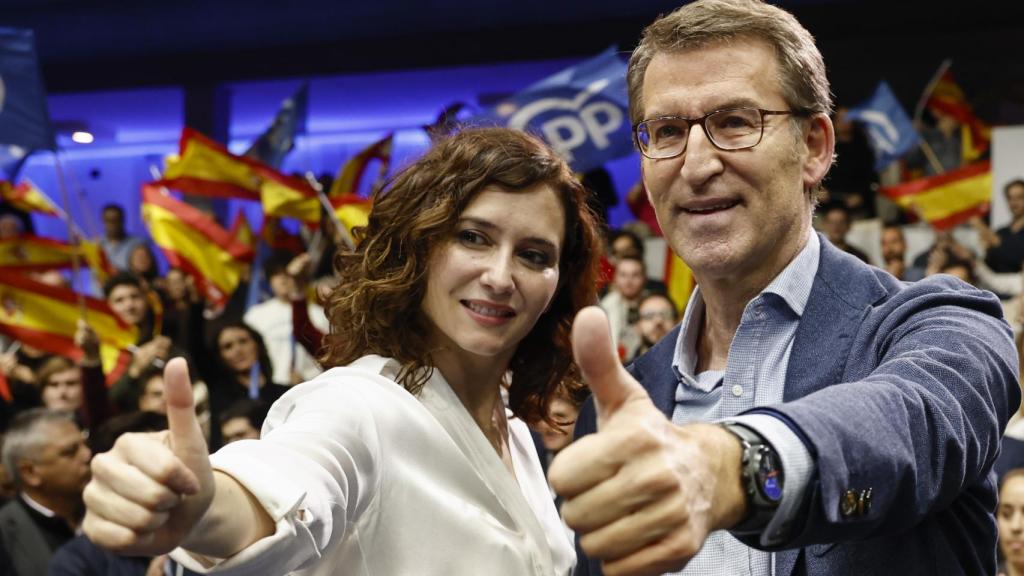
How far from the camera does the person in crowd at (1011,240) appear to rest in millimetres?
7012

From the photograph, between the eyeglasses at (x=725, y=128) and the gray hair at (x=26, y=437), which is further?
the gray hair at (x=26, y=437)

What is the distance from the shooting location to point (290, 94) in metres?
12.9

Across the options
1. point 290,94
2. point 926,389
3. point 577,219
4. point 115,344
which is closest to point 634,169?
point 290,94

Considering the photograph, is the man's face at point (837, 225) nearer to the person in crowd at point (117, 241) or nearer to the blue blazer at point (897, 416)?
the blue blazer at point (897, 416)

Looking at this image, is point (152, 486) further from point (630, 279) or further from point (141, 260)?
point (141, 260)

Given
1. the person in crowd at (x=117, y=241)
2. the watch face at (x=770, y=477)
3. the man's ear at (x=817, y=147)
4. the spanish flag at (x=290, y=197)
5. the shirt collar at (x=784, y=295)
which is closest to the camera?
the watch face at (x=770, y=477)

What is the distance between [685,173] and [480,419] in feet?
2.54

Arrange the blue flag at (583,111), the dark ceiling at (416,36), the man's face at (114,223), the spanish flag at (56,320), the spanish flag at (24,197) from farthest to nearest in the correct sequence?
the man's face at (114,223) < the dark ceiling at (416,36) < the spanish flag at (24,197) < the spanish flag at (56,320) < the blue flag at (583,111)

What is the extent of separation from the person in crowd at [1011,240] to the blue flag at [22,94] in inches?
209

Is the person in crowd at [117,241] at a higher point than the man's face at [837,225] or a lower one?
lower

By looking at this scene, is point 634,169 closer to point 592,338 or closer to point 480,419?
point 480,419

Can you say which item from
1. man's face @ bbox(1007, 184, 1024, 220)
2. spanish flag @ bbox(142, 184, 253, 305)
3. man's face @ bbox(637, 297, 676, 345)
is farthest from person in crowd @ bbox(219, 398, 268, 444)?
man's face @ bbox(1007, 184, 1024, 220)

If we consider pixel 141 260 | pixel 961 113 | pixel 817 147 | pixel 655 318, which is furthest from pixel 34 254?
pixel 817 147

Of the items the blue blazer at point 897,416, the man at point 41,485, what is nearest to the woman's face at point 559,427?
the blue blazer at point 897,416
